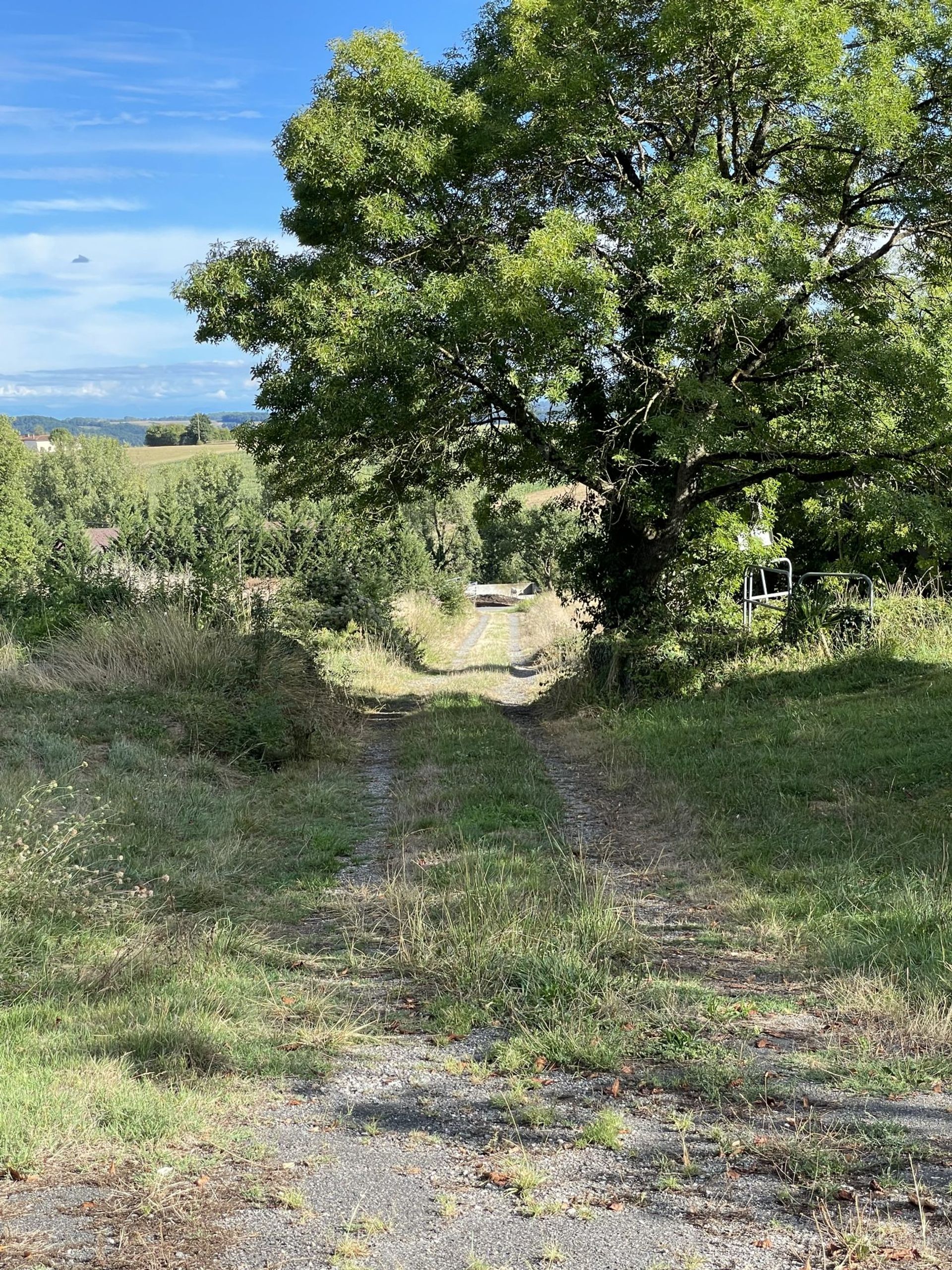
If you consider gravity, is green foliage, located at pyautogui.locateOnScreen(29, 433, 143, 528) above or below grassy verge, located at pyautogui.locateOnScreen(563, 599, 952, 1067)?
above

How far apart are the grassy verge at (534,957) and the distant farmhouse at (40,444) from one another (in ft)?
361

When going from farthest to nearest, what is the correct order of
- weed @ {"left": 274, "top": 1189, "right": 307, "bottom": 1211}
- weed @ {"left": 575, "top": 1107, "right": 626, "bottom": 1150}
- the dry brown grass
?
the dry brown grass, weed @ {"left": 575, "top": 1107, "right": 626, "bottom": 1150}, weed @ {"left": 274, "top": 1189, "right": 307, "bottom": 1211}

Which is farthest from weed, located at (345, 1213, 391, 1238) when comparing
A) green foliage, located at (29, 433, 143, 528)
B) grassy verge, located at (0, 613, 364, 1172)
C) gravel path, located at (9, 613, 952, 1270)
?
green foliage, located at (29, 433, 143, 528)

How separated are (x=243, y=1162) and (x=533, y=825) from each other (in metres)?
A: 4.73

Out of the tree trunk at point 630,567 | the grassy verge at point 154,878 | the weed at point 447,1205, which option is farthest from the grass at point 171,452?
the weed at point 447,1205

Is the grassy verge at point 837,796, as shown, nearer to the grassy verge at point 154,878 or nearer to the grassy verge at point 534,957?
the grassy verge at point 534,957

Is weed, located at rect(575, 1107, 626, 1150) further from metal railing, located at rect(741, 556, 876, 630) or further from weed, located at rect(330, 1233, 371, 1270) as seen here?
metal railing, located at rect(741, 556, 876, 630)

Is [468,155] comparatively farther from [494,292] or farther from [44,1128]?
[44,1128]

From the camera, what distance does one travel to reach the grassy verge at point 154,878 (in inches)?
150

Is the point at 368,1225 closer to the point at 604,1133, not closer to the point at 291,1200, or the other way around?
the point at 291,1200

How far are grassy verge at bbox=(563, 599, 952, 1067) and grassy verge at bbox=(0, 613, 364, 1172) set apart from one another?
2.51 meters

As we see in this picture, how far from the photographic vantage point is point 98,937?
5.37 metres

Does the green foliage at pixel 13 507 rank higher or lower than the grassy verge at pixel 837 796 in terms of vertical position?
higher

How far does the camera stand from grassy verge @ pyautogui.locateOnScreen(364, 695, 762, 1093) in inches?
167
